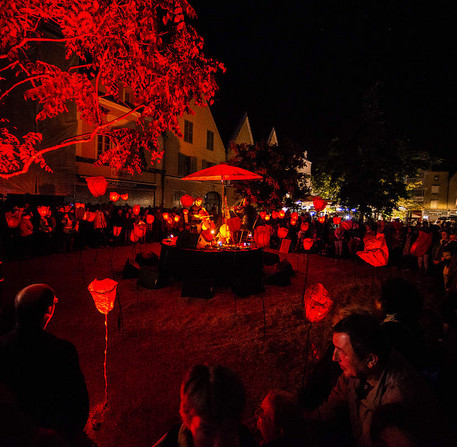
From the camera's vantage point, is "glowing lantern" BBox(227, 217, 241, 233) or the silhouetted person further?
"glowing lantern" BBox(227, 217, 241, 233)

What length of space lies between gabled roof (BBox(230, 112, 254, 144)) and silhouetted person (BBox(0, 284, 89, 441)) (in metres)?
30.5

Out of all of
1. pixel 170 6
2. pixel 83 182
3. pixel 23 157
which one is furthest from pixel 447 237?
pixel 83 182

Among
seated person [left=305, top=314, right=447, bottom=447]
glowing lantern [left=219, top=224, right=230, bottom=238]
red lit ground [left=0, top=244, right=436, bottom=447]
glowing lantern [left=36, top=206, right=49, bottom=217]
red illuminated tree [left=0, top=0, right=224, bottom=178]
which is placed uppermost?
red illuminated tree [left=0, top=0, right=224, bottom=178]

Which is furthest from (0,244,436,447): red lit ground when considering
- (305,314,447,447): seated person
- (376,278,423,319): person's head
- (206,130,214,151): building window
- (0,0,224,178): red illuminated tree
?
(206,130,214,151): building window

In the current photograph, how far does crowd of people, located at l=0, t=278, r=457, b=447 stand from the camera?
52.0 inches

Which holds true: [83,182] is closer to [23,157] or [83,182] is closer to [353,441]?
[23,157]

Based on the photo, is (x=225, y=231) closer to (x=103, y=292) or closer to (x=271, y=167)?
(x=103, y=292)

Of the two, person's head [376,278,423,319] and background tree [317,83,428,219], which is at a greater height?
Result: background tree [317,83,428,219]

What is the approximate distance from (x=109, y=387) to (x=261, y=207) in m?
18.0

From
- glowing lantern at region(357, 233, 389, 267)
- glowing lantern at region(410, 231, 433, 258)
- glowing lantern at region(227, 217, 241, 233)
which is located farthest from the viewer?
glowing lantern at region(227, 217, 241, 233)

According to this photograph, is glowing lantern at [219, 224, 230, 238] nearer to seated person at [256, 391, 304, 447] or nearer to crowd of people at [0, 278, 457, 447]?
crowd of people at [0, 278, 457, 447]

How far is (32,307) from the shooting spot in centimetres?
195

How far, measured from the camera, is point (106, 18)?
4.99 meters

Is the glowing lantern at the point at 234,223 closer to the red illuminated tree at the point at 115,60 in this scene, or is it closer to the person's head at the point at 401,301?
the red illuminated tree at the point at 115,60
